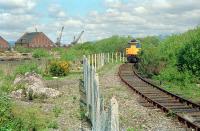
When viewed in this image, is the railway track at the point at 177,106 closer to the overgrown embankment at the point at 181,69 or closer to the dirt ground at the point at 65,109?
the overgrown embankment at the point at 181,69

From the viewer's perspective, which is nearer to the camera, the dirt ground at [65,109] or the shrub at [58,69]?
the dirt ground at [65,109]

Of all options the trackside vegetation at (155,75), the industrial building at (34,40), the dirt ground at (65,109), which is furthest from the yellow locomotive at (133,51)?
the industrial building at (34,40)

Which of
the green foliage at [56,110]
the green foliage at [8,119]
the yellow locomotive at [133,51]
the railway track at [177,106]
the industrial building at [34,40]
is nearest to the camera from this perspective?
the green foliage at [8,119]

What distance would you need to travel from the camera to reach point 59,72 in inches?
1203

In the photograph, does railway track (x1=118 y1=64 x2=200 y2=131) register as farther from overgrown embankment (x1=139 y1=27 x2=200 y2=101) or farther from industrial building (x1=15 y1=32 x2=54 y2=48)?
industrial building (x1=15 y1=32 x2=54 y2=48)

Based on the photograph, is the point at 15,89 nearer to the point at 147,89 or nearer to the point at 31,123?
the point at 147,89

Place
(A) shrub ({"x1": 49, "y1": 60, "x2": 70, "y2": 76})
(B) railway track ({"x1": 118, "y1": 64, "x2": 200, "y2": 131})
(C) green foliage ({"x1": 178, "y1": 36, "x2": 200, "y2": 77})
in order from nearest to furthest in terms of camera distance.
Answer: (B) railway track ({"x1": 118, "y1": 64, "x2": 200, "y2": 131}), (C) green foliage ({"x1": 178, "y1": 36, "x2": 200, "y2": 77}), (A) shrub ({"x1": 49, "y1": 60, "x2": 70, "y2": 76})

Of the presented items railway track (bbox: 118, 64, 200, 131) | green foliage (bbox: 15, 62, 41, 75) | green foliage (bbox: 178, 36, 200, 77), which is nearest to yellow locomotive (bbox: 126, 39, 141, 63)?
green foliage (bbox: 15, 62, 41, 75)

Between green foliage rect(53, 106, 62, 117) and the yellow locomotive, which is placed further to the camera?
the yellow locomotive

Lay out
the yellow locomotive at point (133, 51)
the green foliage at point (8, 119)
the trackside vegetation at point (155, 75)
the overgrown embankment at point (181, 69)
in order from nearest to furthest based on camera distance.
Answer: the green foliage at point (8, 119) < the trackside vegetation at point (155, 75) < the overgrown embankment at point (181, 69) < the yellow locomotive at point (133, 51)

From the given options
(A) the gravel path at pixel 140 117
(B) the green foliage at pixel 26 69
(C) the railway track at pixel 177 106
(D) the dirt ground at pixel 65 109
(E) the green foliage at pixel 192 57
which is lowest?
(D) the dirt ground at pixel 65 109

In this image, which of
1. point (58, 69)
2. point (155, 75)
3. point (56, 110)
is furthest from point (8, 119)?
point (58, 69)

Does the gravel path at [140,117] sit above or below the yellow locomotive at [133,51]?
below

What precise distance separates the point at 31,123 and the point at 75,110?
12.6 feet
